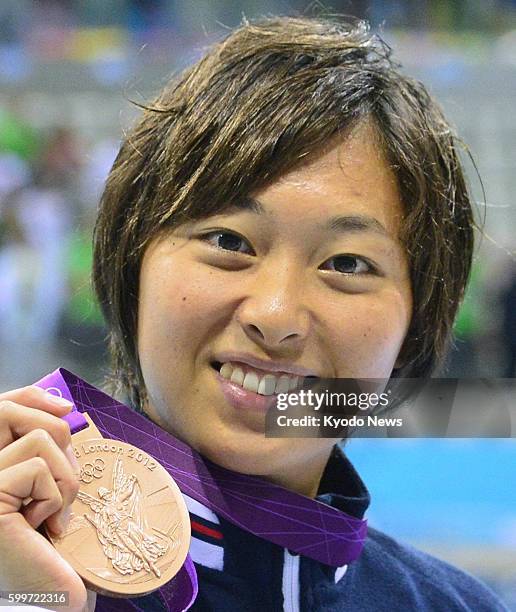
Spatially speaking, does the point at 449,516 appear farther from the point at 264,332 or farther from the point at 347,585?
the point at 264,332

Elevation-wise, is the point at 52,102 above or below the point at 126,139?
below

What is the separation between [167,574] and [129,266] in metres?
0.23

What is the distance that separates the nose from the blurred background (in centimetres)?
28

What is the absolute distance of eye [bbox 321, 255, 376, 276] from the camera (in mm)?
605

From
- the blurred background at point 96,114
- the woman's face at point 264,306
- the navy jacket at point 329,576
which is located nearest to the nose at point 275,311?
the woman's face at point 264,306

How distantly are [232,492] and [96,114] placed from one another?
102 inches

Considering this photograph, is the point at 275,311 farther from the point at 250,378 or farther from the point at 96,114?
the point at 96,114

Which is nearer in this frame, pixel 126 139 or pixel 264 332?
pixel 264 332

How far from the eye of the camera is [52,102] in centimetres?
311

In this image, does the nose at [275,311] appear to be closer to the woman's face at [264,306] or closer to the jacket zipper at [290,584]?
the woman's face at [264,306]

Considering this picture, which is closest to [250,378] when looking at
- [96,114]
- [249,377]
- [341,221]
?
[249,377]

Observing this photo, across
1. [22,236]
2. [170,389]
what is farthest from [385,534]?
[22,236]

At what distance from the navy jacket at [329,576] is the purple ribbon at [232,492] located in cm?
1

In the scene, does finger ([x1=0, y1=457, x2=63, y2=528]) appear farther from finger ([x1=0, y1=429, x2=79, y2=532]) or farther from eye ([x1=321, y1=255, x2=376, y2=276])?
eye ([x1=321, y1=255, x2=376, y2=276])
